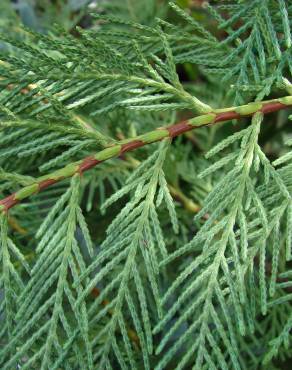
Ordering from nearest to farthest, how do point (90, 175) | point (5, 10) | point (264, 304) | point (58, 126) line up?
1. point (264, 304)
2. point (58, 126)
3. point (90, 175)
4. point (5, 10)

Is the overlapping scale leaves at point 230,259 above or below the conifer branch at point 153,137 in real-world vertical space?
below

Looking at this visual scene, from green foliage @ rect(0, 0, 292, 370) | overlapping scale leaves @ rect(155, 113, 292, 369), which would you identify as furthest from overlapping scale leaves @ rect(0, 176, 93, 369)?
overlapping scale leaves @ rect(155, 113, 292, 369)

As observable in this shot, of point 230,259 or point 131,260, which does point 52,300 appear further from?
point 230,259

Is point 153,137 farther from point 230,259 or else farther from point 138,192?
point 230,259

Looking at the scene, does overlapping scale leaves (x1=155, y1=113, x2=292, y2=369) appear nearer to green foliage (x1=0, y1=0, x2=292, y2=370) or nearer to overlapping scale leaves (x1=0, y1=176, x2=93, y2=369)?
green foliage (x1=0, y1=0, x2=292, y2=370)

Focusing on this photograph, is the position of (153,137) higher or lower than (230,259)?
higher

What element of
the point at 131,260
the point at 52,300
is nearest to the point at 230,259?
the point at 131,260

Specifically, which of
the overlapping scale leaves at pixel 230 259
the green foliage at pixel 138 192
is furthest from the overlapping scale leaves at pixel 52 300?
the overlapping scale leaves at pixel 230 259

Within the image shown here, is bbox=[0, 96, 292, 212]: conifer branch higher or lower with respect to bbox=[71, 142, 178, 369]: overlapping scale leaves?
higher

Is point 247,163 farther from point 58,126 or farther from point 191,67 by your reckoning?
point 191,67

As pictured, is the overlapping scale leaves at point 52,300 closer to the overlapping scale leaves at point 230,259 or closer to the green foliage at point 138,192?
the green foliage at point 138,192

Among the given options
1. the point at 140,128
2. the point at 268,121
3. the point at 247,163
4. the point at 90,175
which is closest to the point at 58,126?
the point at 247,163
